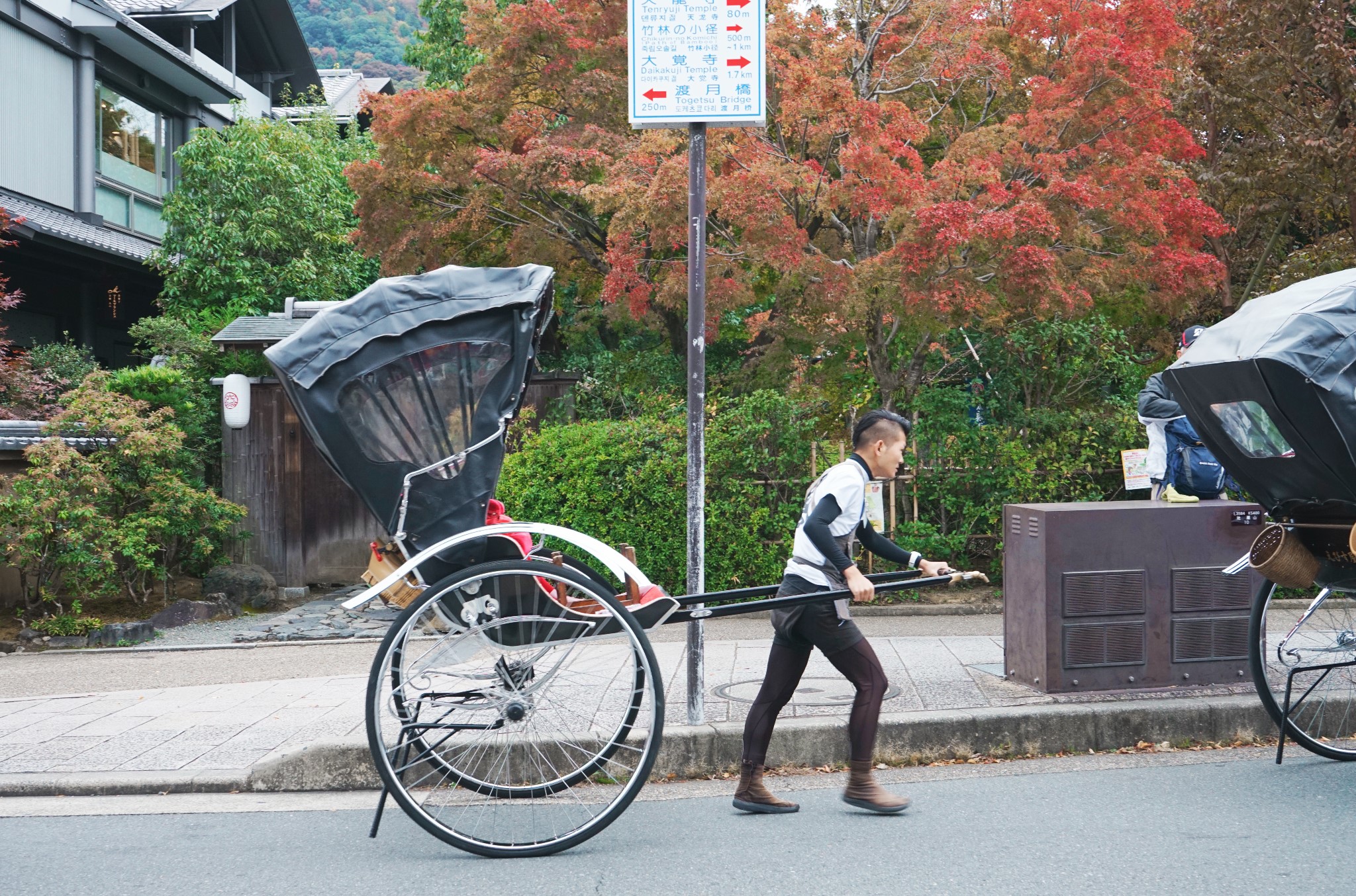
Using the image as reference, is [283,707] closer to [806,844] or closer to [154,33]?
[806,844]

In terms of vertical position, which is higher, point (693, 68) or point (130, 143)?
point (130, 143)

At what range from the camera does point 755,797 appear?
4.91 metres

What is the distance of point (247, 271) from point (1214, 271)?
38.9 feet

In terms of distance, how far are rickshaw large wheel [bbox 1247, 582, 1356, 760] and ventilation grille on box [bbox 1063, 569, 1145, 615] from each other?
2.18 feet

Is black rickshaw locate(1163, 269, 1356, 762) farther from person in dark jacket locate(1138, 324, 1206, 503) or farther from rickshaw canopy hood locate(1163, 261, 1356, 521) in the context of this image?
person in dark jacket locate(1138, 324, 1206, 503)

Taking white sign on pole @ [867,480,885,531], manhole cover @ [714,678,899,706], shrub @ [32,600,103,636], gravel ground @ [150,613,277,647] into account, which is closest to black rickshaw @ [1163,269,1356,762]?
white sign on pole @ [867,480,885,531]

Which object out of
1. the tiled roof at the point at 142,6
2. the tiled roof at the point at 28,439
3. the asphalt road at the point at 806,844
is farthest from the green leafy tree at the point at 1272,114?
the tiled roof at the point at 142,6

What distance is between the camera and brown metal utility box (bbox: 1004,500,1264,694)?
6.20 m

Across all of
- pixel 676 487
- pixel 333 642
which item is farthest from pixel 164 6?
pixel 676 487

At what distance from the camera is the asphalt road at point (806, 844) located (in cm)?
409

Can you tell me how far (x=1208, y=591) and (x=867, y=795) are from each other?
9.47 feet

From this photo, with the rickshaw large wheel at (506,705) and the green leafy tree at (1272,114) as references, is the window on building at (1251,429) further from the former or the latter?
the green leafy tree at (1272,114)

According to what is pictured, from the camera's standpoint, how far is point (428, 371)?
4.79m

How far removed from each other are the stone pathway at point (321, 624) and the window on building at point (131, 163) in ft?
33.7
